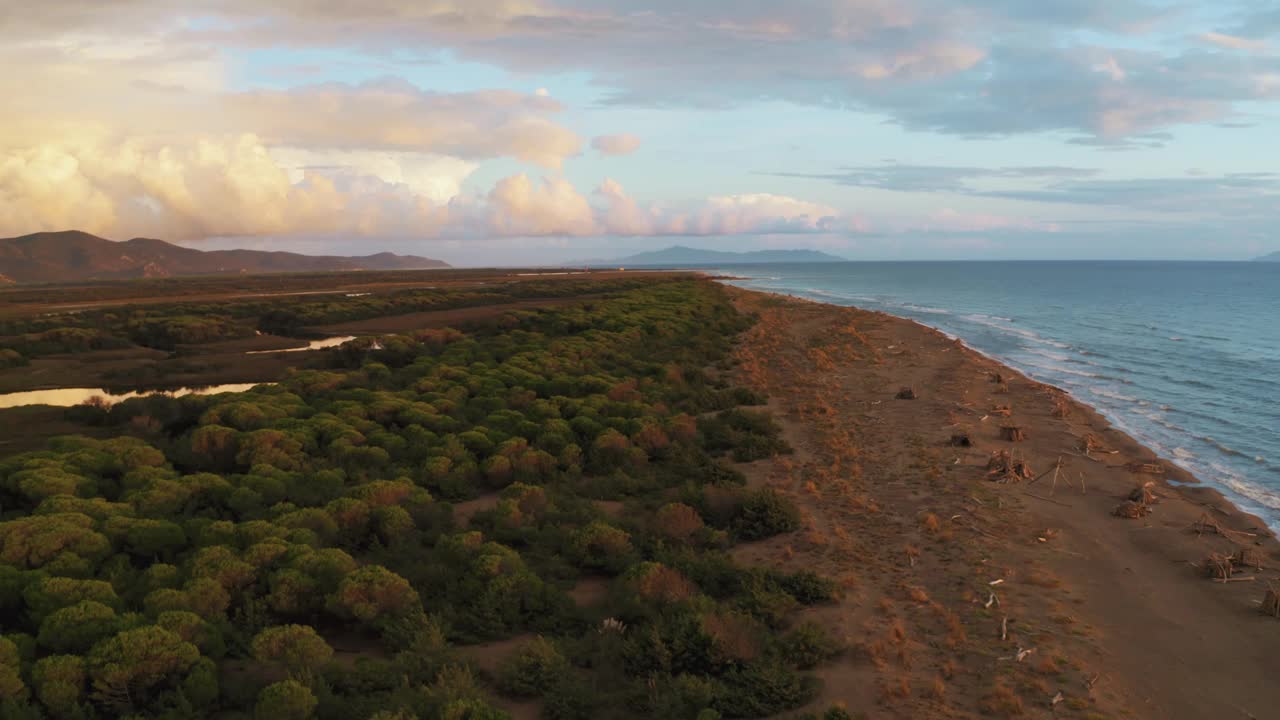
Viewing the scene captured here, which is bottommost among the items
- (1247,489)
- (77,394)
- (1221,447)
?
(1247,489)

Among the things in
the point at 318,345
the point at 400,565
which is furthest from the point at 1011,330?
the point at 400,565

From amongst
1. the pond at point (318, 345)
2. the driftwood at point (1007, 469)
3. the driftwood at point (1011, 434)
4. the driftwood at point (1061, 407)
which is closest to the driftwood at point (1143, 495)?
the driftwood at point (1007, 469)

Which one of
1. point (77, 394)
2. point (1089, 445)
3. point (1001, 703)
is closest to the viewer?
point (1001, 703)

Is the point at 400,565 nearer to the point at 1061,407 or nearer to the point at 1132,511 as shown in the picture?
the point at 1132,511

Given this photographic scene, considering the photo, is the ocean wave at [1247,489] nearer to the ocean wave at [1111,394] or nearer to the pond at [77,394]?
the ocean wave at [1111,394]


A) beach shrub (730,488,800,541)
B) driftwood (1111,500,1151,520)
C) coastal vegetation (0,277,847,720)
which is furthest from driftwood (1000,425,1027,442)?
beach shrub (730,488,800,541)

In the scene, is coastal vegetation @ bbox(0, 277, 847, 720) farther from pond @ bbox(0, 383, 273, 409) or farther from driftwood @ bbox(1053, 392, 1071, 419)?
driftwood @ bbox(1053, 392, 1071, 419)

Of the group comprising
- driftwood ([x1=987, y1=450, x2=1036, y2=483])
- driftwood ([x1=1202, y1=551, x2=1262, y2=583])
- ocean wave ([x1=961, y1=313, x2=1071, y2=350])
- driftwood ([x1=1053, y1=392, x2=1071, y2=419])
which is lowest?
driftwood ([x1=1202, y1=551, x2=1262, y2=583])
